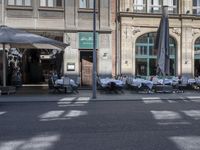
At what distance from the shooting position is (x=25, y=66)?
31.9 meters

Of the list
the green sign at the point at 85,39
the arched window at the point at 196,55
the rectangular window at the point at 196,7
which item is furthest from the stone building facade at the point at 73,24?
the arched window at the point at 196,55

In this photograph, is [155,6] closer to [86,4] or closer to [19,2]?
[86,4]

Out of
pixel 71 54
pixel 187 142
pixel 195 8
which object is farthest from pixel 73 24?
pixel 187 142

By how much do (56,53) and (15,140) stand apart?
74.4 feet

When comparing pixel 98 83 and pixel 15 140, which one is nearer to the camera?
pixel 15 140

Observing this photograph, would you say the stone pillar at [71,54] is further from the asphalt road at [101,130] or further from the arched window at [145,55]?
the asphalt road at [101,130]

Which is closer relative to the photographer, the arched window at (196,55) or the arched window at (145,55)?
the arched window at (145,55)

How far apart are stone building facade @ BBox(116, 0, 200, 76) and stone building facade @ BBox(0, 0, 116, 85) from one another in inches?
38.0

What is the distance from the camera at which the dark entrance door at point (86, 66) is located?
3117cm

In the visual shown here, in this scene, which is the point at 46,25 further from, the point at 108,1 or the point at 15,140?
the point at 15,140

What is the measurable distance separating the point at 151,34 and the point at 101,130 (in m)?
22.4

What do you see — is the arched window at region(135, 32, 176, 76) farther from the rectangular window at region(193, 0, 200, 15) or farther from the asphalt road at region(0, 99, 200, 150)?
the asphalt road at region(0, 99, 200, 150)

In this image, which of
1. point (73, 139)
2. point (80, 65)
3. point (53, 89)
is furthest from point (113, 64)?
point (73, 139)

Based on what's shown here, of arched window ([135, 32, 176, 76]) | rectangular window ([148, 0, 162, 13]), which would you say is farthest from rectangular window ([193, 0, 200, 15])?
arched window ([135, 32, 176, 76])
